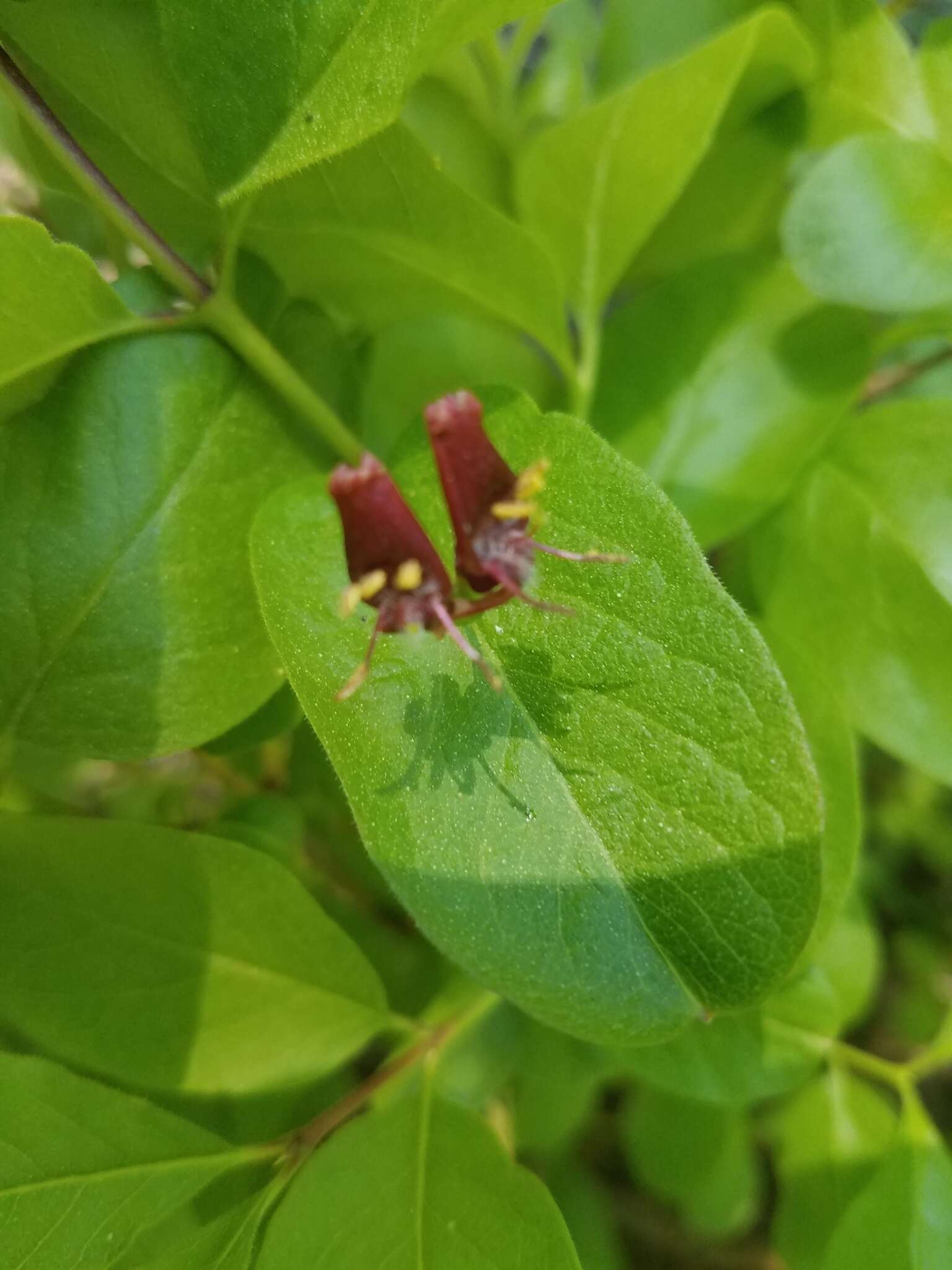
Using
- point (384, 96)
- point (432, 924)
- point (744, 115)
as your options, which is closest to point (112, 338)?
point (384, 96)

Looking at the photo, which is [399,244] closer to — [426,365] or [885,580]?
[426,365]

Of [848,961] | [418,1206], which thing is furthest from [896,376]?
[418,1206]

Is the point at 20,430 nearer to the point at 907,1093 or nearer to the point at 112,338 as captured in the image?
the point at 112,338

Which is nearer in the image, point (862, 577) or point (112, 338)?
point (112, 338)

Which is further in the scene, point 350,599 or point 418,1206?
point 418,1206

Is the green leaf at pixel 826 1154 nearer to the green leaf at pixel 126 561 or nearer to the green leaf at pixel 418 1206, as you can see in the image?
the green leaf at pixel 418 1206

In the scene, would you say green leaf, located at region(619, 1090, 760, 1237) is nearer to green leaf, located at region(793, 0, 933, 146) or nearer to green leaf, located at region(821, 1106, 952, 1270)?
green leaf, located at region(821, 1106, 952, 1270)

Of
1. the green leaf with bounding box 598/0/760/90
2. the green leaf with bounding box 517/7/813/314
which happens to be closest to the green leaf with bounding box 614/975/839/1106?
the green leaf with bounding box 517/7/813/314
